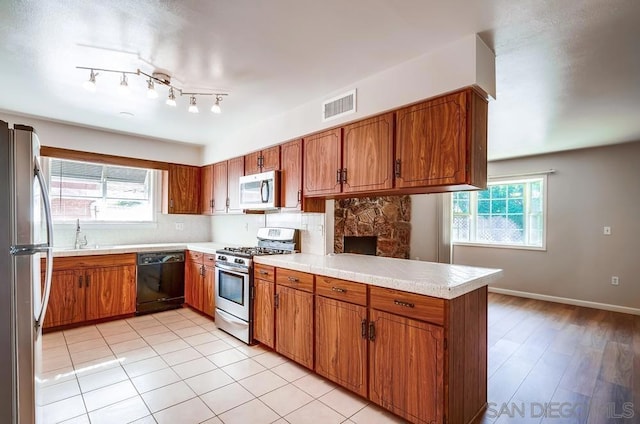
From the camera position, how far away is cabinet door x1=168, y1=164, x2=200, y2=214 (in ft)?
15.3

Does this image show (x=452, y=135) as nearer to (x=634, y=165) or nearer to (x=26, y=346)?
(x=26, y=346)

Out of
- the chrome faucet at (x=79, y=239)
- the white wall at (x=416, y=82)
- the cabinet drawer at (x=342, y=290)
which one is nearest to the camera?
the white wall at (x=416, y=82)

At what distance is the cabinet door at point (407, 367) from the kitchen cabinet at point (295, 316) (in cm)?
64

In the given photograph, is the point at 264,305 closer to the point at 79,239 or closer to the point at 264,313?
the point at 264,313

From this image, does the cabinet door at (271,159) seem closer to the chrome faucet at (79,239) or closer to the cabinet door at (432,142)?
the cabinet door at (432,142)

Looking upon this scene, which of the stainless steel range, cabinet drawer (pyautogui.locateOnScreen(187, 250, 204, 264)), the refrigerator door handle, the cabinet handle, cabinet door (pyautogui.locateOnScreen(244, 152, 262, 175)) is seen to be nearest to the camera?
the refrigerator door handle

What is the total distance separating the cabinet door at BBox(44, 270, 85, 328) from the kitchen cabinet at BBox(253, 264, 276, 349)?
86.7 inches

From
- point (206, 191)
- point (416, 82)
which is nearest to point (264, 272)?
point (416, 82)

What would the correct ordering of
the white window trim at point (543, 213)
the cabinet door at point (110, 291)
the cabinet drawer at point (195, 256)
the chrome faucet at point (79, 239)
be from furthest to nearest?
the white window trim at point (543, 213) < the cabinet drawer at point (195, 256) < the chrome faucet at point (79, 239) < the cabinet door at point (110, 291)

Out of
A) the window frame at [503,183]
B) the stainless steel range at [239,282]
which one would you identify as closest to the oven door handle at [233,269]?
the stainless steel range at [239,282]

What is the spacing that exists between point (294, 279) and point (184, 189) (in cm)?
300

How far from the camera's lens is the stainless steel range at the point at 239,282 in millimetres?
3113

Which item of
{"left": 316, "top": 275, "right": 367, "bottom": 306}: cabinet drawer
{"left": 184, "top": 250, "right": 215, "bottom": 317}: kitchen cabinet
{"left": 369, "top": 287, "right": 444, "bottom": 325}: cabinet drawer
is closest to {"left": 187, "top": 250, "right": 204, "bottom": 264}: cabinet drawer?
{"left": 184, "top": 250, "right": 215, "bottom": 317}: kitchen cabinet

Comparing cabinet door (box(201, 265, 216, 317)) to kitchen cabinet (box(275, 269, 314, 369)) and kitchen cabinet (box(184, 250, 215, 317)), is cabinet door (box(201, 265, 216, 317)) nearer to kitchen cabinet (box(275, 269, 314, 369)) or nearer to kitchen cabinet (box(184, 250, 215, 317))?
kitchen cabinet (box(184, 250, 215, 317))
